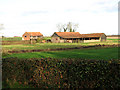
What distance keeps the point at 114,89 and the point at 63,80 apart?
3004 mm

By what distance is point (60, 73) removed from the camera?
8.96 meters

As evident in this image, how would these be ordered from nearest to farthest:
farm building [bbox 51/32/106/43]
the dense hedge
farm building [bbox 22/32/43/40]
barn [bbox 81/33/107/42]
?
the dense hedge < farm building [bbox 51/32/106/43] < barn [bbox 81/33/107/42] < farm building [bbox 22/32/43/40]

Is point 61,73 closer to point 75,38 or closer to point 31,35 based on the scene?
point 75,38

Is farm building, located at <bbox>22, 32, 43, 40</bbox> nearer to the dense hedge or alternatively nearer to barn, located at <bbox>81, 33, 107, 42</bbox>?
barn, located at <bbox>81, 33, 107, 42</bbox>

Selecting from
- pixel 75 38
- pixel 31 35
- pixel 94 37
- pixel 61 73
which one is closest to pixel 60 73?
pixel 61 73

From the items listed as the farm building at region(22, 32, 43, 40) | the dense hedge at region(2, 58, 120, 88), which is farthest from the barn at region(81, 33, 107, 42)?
the dense hedge at region(2, 58, 120, 88)

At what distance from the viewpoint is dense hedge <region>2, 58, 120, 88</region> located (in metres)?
7.85

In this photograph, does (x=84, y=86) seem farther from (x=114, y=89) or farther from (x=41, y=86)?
(x=41, y=86)

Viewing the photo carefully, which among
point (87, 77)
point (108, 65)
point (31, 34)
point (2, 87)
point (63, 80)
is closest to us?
point (108, 65)

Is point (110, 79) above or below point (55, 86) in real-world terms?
above

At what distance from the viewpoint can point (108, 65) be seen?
25.2ft

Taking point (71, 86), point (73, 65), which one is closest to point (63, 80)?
point (71, 86)

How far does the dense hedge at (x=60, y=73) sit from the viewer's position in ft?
25.7

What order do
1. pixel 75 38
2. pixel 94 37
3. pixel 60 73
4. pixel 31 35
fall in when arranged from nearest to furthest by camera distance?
pixel 60 73 < pixel 75 38 < pixel 94 37 < pixel 31 35
